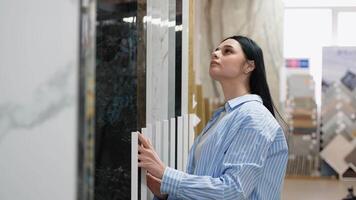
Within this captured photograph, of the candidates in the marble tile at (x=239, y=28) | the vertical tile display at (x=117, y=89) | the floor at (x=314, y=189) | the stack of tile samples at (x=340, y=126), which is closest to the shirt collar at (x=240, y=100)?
the vertical tile display at (x=117, y=89)

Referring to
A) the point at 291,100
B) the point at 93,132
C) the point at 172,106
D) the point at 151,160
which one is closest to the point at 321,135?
the point at 291,100

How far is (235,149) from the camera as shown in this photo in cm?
171

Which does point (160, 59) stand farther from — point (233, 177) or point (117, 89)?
point (117, 89)

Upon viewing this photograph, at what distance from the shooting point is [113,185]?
4.16 ft

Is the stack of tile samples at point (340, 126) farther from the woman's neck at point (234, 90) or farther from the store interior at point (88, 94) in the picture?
the woman's neck at point (234, 90)

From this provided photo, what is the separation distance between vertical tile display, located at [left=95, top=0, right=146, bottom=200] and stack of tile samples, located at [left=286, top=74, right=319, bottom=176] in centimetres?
615

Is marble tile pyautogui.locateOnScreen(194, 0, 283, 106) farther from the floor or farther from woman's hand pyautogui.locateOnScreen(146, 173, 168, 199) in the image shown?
woman's hand pyautogui.locateOnScreen(146, 173, 168, 199)

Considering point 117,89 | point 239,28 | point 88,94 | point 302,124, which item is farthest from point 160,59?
point 302,124

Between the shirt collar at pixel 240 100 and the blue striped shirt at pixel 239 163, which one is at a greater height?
the shirt collar at pixel 240 100

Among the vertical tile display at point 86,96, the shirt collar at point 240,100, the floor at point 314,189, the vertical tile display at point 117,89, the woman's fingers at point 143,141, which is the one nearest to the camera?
the vertical tile display at point 86,96

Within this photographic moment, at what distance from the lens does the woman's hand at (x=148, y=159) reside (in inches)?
62.2

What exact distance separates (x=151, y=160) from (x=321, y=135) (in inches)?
246

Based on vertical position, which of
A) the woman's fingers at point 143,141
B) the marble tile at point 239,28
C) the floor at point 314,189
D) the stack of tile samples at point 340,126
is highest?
the marble tile at point 239,28

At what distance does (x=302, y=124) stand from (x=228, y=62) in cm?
561
